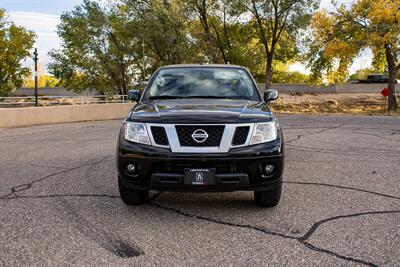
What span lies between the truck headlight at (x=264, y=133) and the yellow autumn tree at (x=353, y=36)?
A: 26.1m

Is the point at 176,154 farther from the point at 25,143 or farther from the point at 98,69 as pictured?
the point at 98,69

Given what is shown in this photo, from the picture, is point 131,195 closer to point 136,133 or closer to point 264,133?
point 136,133

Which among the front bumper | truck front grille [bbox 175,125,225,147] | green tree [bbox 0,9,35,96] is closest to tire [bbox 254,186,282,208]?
the front bumper

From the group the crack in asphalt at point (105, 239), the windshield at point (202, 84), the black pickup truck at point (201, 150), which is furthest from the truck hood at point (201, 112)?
the crack in asphalt at point (105, 239)

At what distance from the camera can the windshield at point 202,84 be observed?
593 centimetres

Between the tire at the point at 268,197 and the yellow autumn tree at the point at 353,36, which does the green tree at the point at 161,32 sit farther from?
the tire at the point at 268,197

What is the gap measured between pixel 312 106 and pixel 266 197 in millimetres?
33273

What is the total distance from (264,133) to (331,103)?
115 ft

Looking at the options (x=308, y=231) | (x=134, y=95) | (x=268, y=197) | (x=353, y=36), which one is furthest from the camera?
(x=353, y=36)

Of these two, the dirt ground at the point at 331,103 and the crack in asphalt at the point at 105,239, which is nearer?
the crack in asphalt at the point at 105,239

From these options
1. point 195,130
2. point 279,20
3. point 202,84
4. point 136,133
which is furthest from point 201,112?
point 279,20

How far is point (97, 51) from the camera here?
37562mm

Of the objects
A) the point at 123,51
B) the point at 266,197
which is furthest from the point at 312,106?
the point at 266,197

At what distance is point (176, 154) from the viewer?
456 centimetres
